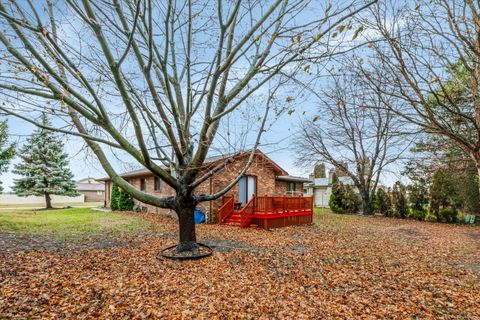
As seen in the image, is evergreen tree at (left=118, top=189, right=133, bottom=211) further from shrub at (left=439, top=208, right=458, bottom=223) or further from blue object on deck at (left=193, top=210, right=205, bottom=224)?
shrub at (left=439, top=208, right=458, bottom=223)

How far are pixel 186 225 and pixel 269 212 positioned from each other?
5625 millimetres

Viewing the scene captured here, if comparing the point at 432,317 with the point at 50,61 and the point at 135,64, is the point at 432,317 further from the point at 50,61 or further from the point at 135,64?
the point at 50,61

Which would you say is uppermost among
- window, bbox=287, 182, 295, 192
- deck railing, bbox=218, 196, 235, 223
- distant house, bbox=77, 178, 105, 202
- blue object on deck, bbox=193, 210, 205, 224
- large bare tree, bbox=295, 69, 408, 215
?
large bare tree, bbox=295, 69, 408, 215

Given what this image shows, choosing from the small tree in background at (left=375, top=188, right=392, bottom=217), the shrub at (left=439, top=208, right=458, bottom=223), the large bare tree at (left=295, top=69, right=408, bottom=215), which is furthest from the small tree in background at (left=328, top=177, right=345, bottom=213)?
the shrub at (left=439, top=208, right=458, bottom=223)

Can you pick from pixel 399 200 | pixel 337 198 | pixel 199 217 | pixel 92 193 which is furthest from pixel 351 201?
pixel 92 193

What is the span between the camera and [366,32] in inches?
279

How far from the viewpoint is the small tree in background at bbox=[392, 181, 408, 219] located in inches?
750

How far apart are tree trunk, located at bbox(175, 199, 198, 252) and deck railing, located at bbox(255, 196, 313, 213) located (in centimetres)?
533

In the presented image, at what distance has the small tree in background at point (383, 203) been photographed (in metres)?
20.2

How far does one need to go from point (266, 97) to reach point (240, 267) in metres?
3.97

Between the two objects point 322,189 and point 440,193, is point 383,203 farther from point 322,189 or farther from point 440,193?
point 322,189

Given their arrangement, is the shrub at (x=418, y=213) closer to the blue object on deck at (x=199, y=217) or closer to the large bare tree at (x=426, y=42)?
the large bare tree at (x=426, y=42)

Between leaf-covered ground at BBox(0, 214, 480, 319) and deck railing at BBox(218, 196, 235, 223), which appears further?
deck railing at BBox(218, 196, 235, 223)

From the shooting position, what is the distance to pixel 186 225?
6945 mm
